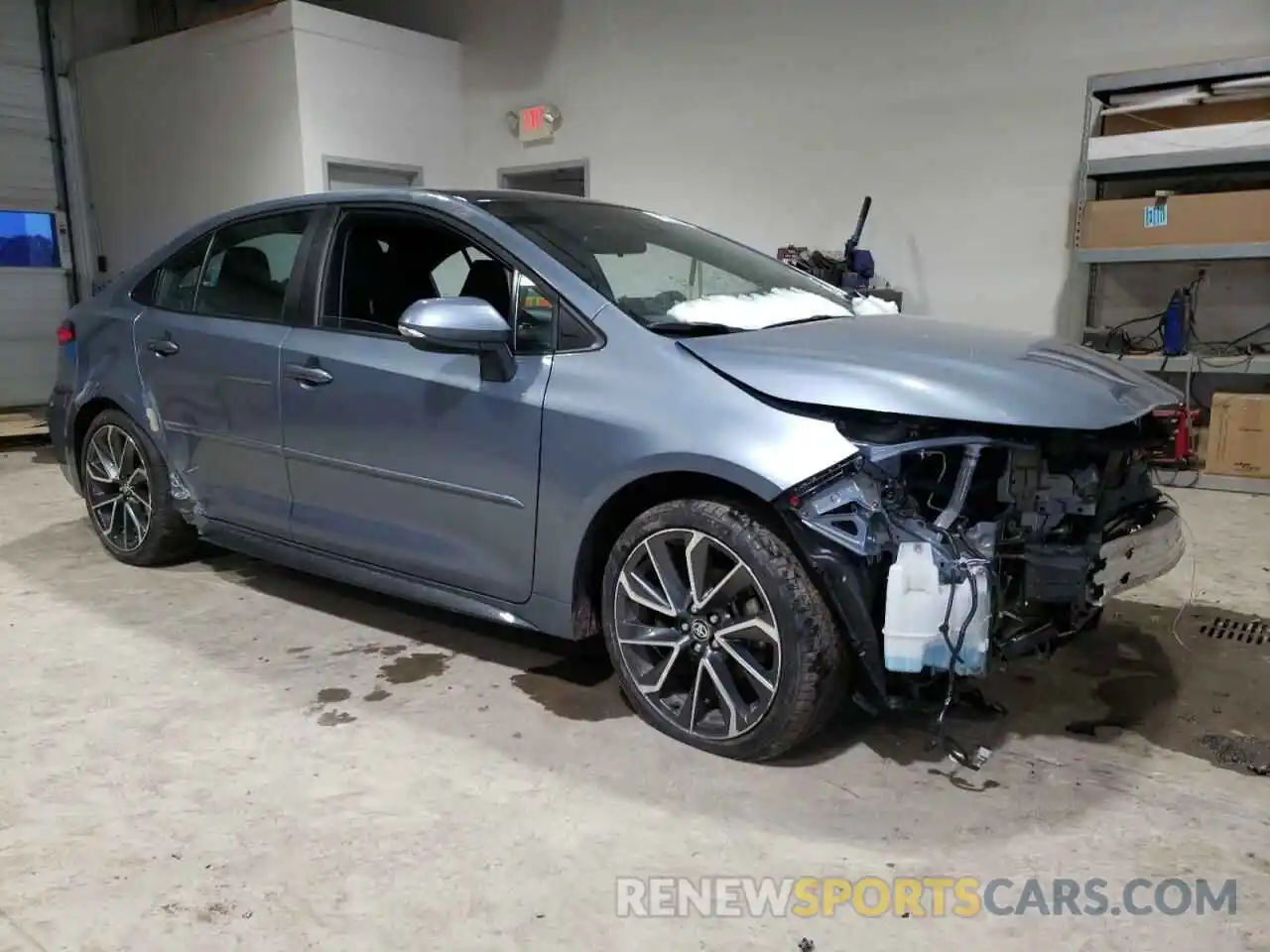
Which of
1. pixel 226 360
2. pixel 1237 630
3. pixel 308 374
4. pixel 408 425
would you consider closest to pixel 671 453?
pixel 408 425

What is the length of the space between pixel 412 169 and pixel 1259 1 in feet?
18.7

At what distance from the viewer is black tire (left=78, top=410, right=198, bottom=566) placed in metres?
3.21

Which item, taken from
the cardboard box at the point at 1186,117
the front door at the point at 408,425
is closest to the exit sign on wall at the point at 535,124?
the cardboard box at the point at 1186,117

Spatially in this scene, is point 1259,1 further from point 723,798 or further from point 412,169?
point 412,169

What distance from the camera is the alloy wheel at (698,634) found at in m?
2.00

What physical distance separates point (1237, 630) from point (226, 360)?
3139 millimetres

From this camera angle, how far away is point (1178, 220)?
4668 millimetres

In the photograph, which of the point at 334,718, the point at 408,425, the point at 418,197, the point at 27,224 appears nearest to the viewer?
the point at 334,718

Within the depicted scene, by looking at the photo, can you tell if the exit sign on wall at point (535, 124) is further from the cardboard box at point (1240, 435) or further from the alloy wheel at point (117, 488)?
the cardboard box at point (1240, 435)

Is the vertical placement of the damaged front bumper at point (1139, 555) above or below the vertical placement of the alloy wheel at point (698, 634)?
above

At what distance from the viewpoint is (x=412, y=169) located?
763 cm

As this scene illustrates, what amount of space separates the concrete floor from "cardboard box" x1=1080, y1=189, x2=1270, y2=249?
8.66ft

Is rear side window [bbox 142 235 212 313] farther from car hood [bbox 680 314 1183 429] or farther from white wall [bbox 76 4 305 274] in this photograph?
white wall [bbox 76 4 305 274]

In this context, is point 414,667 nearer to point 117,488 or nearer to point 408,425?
point 408,425
